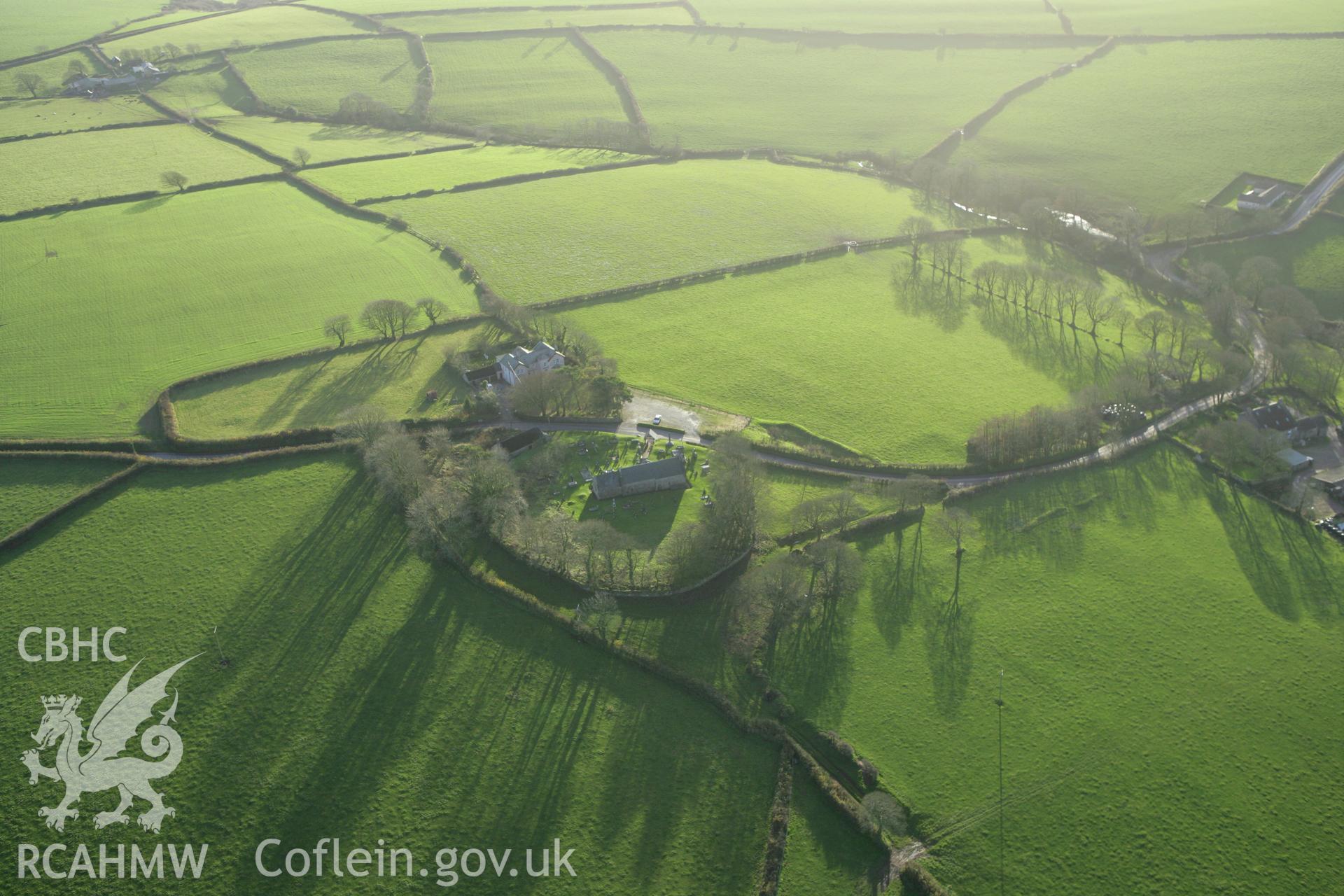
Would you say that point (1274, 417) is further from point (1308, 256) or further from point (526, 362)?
point (526, 362)

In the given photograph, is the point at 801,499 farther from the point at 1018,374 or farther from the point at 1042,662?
the point at 1018,374

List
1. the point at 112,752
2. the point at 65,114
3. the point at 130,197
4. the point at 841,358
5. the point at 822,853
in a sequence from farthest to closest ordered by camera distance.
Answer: the point at 65,114 → the point at 130,197 → the point at 841,358 → the point at 112,752 → the point at 822,853

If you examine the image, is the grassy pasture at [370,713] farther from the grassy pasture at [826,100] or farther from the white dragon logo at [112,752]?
the grassy pasture at [826,100]

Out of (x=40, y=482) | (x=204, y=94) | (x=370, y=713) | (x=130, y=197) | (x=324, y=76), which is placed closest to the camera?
(x=370, y=713)

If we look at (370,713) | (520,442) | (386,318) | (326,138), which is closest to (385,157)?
(326,138)

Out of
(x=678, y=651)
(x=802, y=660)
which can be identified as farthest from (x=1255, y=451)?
(x=678, y=651)

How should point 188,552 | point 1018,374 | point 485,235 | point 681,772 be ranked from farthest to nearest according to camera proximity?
point 485,235
point 1018,374
point 188,552
point 681,772
